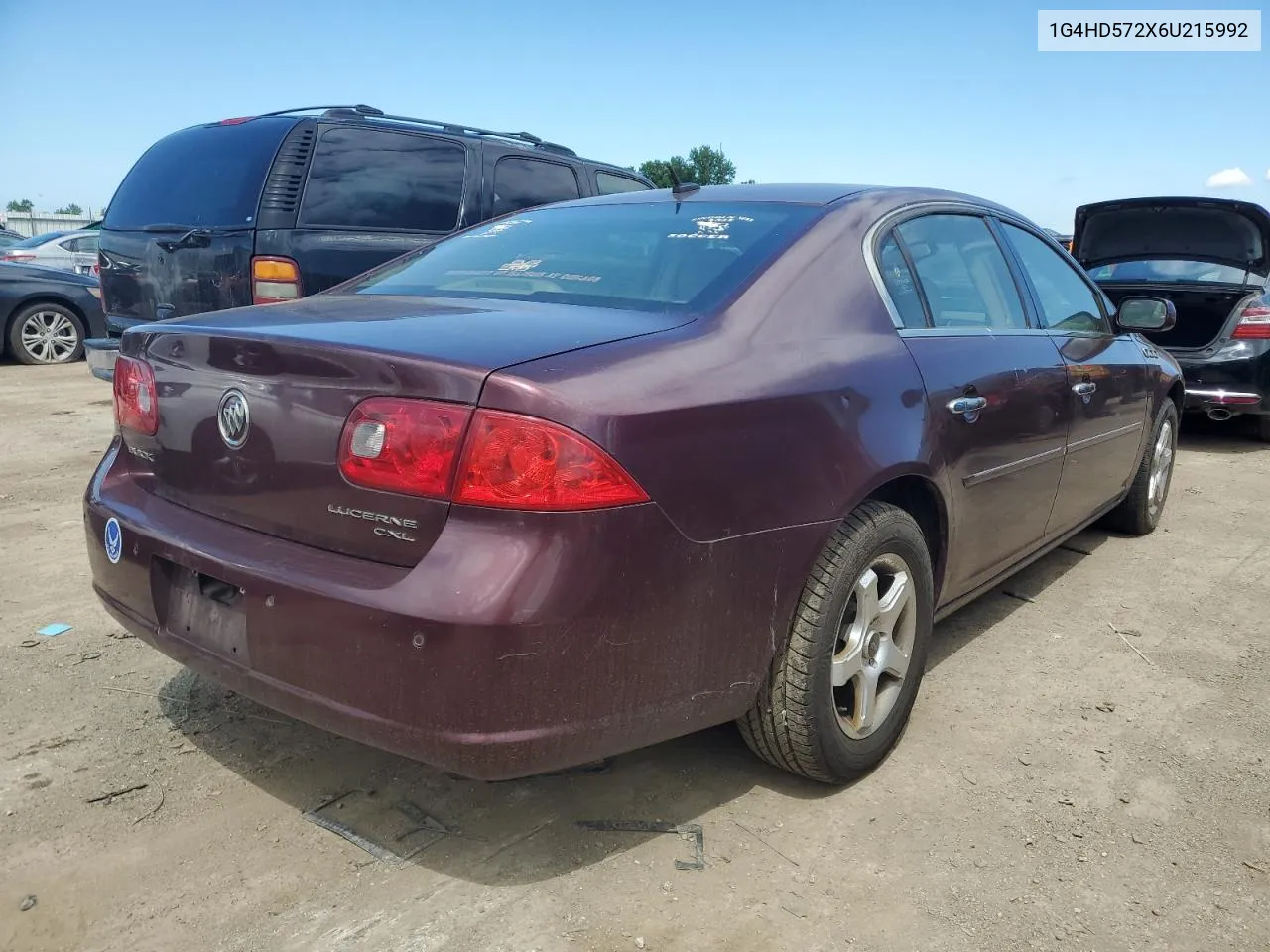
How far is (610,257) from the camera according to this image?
9.20 ft

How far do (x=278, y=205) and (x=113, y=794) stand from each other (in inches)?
145

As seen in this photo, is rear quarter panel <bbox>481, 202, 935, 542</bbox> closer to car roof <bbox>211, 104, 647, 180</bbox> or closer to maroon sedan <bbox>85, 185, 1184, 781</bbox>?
maroon sedan <bbox>85, 185, 1184, 781</bbox>

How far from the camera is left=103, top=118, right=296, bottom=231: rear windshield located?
548 cm

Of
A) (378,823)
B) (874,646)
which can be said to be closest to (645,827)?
(378,823)

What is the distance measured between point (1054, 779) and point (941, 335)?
1248mm

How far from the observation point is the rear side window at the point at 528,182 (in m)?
6.60

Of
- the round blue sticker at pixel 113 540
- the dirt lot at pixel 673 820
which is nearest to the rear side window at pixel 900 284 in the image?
the dirt lot at pixel 673 820

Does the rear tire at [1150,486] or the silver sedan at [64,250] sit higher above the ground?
the silver sedan at [64,250]

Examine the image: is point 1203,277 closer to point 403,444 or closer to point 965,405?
point 965,405

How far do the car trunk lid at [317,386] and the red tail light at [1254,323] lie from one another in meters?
6.43

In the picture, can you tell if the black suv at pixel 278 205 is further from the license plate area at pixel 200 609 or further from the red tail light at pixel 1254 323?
the red tail light at pixel 1254 323

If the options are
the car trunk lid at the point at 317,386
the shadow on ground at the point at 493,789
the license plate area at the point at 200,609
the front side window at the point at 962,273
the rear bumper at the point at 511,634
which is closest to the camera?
the rear bumper at the point at 511,634

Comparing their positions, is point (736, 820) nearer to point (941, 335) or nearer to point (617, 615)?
point (617, 615)

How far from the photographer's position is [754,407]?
2189 mm
